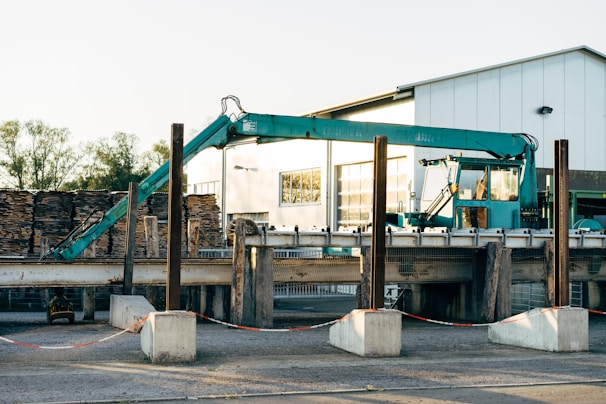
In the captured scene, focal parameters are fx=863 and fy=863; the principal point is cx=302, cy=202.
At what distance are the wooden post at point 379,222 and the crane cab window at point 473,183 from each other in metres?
7.89

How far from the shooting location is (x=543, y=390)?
12.9 m

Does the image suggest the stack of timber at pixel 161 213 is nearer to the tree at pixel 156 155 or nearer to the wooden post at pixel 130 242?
the wooden post at pixel 130 242

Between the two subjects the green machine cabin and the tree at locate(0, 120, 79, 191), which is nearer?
the green machine cabin

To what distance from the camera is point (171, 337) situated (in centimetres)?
1462

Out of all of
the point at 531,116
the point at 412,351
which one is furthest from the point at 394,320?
the point at 531,116

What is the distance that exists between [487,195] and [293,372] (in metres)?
11.7

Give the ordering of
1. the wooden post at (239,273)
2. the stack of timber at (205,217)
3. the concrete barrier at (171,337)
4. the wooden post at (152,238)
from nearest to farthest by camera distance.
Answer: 1. the concrete barrier at (171,337)
2. the wooden post at (239,273)
3. the wooden post at (152,238)
4. the stack of timber at (205,217)

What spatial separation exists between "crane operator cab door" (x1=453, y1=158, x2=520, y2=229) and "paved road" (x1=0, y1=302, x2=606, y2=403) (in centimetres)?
542

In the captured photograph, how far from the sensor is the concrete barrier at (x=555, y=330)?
16.9 metres

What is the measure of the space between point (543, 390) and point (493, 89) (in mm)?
21566

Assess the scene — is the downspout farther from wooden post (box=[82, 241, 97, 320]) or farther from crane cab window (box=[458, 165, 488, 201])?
wooden post (box=[82, 241, 97, 320])

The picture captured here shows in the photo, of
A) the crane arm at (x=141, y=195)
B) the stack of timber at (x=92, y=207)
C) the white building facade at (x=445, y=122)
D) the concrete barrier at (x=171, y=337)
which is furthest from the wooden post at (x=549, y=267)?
the stack of timber at (x=92, y=207)

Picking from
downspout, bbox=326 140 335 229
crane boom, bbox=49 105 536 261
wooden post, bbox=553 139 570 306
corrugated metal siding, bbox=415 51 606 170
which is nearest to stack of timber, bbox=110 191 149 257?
crane boom, bbox=49 105 536 261

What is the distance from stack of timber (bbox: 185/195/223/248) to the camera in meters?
30.2
